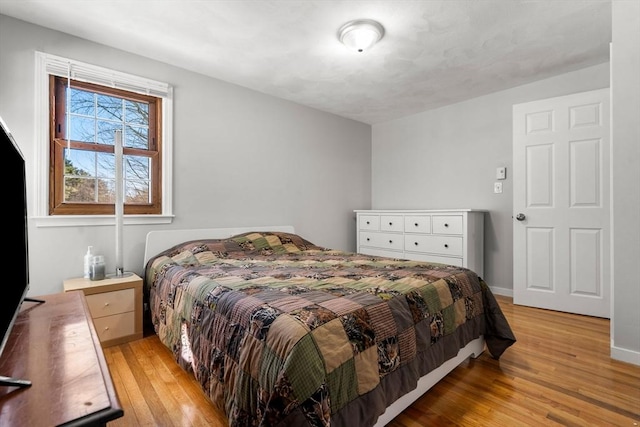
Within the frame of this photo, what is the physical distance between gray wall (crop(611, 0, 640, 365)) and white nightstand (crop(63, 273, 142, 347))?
3.31 meters

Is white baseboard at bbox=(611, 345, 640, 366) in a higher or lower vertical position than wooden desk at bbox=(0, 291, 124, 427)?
lower

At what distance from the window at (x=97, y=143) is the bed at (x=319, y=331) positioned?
28.4 inches

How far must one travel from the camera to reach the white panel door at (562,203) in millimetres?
2705

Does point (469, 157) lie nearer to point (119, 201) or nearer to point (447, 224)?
point (447, 224)

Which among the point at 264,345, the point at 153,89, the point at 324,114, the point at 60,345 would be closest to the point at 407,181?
the point at 324,114

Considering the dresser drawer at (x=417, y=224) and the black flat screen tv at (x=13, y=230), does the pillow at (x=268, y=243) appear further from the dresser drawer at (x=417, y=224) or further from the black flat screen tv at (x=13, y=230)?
the black flat screen tv at (x=13, y=230)

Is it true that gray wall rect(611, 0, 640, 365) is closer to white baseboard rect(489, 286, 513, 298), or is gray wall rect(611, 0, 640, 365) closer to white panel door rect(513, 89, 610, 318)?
white panel door rect(513, 89, 610, 318)

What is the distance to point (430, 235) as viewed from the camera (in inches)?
137

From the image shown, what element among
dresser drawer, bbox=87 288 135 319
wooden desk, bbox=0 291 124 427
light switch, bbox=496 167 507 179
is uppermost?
light switch, bbox=496 167 507 179

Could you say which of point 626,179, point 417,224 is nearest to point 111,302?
point 417,224

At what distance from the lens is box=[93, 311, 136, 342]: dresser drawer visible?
2.13 meters

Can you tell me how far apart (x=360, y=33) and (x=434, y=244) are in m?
2.29

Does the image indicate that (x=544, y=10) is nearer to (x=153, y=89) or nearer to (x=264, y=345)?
(x=264, y=345)

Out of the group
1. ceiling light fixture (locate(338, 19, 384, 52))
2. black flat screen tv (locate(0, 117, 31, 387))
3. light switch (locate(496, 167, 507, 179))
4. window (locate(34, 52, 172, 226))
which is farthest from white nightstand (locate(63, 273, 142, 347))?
light switch (locate(496, 167, 507, 179))
